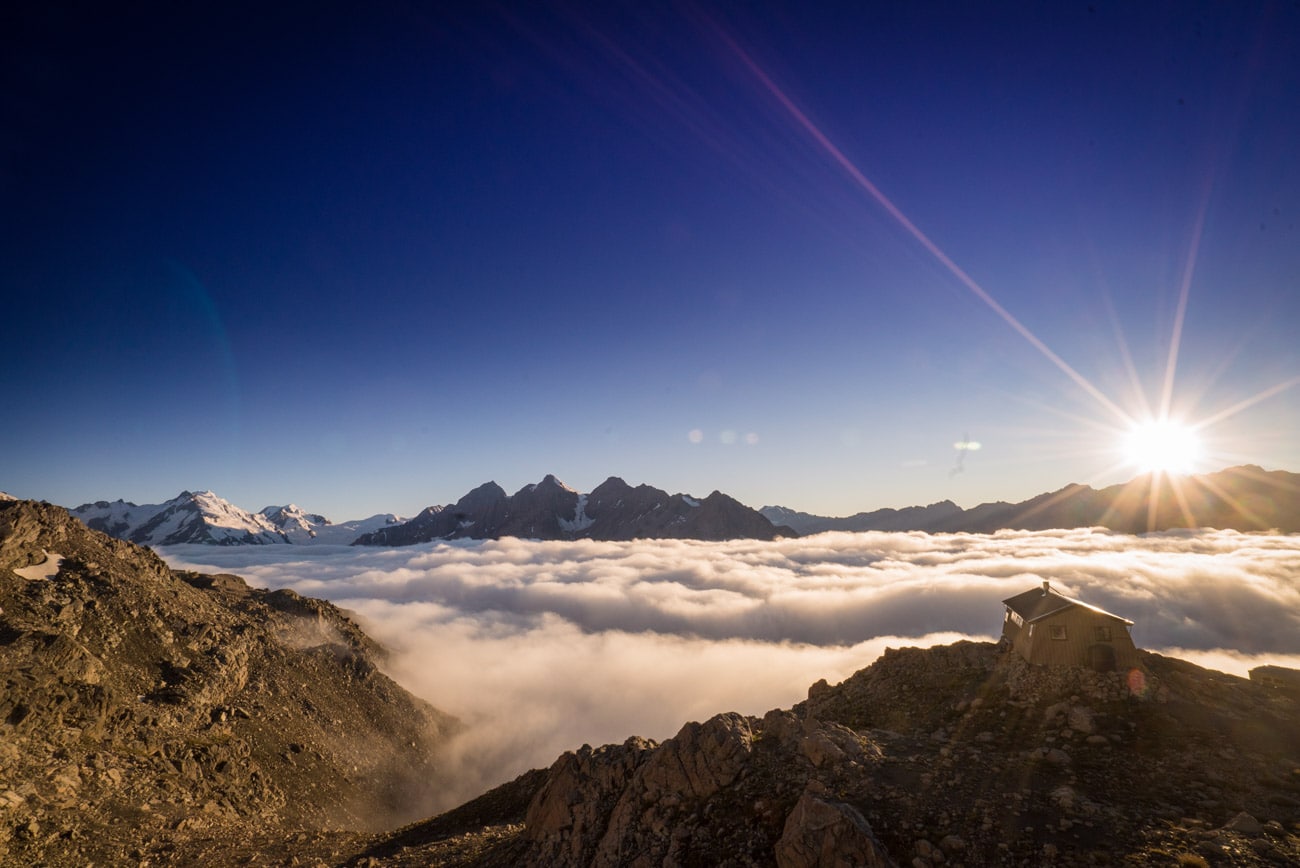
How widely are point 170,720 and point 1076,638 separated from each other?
73095mm

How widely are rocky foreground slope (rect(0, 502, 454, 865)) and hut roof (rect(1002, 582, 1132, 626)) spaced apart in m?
49.9

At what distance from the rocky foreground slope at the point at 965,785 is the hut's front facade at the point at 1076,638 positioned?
1.03m

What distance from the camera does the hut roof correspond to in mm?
26766

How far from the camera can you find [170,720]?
148 ft

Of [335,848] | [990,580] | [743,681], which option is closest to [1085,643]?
[335,848]

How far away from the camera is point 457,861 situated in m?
25.8

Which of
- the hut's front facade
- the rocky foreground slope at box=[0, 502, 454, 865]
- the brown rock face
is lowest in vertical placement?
the rocky foreground slope at box=[0, 502, 454, 865]

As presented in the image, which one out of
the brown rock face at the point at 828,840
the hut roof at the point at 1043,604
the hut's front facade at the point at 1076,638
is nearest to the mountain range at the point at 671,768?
the brown rock face at the point at 828,840

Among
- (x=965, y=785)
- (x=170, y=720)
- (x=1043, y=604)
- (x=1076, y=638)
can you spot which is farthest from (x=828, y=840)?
(x=170, y=720)

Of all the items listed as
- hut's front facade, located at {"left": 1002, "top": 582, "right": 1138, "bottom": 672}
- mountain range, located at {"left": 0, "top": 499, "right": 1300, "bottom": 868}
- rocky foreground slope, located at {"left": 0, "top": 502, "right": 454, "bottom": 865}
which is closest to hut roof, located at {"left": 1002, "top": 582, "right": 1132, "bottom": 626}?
hut's front facade, located at {"left": 1002, "top": 582, "right": 1138, "bottom": 672}

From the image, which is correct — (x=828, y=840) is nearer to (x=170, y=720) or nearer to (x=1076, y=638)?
(x=1076, y=638)

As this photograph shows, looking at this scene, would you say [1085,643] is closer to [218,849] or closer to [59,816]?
[218,849]

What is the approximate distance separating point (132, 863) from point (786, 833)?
39.8 m

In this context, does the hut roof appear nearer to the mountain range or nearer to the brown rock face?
the mountain range
